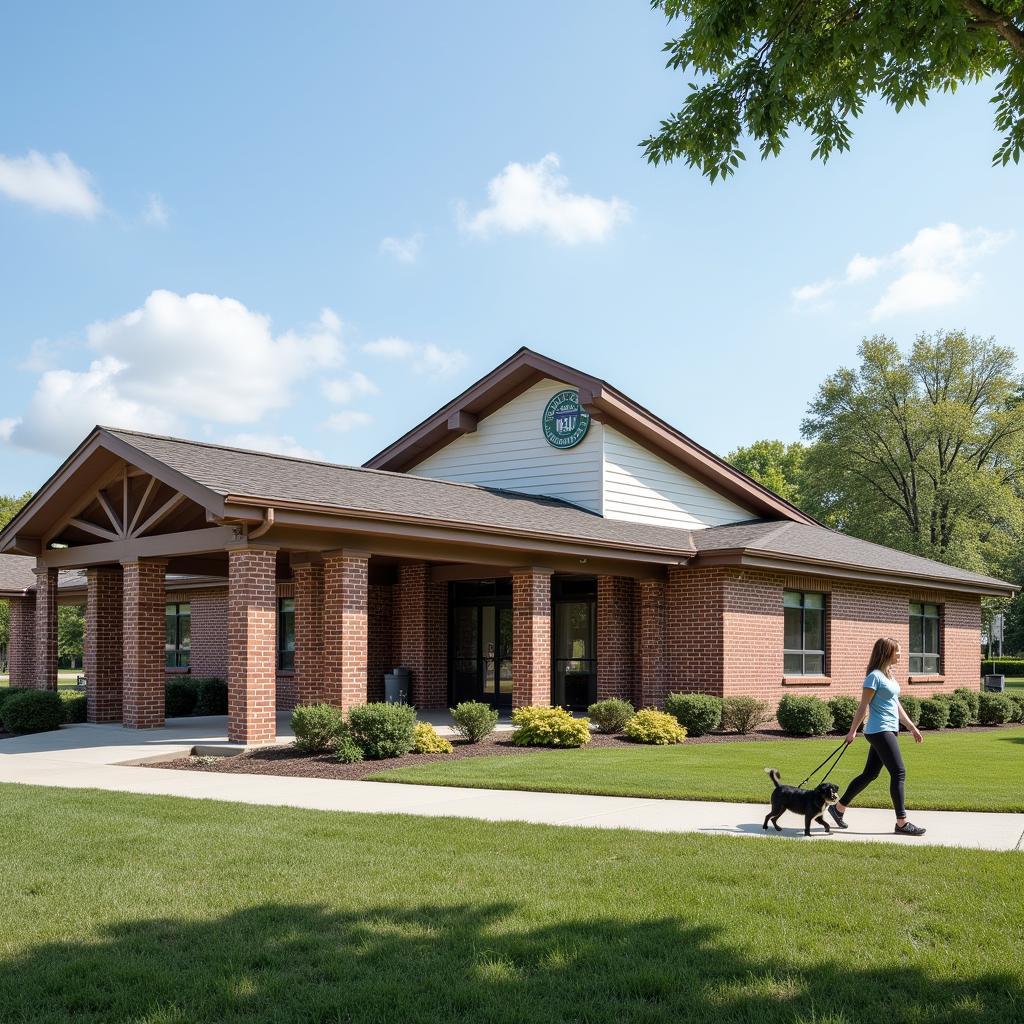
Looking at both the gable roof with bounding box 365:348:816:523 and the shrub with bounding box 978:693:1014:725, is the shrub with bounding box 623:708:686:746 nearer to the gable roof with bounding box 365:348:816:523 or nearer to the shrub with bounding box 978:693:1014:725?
the gable roof with bounding box 365:348:816:523

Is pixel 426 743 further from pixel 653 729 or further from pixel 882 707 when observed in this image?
pixel 882 707

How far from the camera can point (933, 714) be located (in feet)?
74.2

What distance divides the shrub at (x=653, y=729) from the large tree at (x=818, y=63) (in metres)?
11.1

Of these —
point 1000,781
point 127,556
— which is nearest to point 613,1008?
point 1000,781

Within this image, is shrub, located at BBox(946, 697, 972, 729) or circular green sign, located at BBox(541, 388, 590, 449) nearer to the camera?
circular green sign, located at BBox(541, 388, 590, 449)

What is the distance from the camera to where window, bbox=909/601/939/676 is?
2695 cm

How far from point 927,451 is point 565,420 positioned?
27240mm

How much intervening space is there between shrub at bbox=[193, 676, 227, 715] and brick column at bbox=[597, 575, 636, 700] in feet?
31.5

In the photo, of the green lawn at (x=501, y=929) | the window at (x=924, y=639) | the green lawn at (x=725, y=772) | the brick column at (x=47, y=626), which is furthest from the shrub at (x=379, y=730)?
the window at (x=924, y=639)

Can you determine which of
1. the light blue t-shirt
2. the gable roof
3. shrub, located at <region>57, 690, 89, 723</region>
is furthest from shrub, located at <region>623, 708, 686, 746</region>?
shrub, located at <region>57, 690, 89, 723</region>

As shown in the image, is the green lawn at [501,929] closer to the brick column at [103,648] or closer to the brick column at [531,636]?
the brick column at [531,636]

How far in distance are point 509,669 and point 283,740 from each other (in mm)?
7808

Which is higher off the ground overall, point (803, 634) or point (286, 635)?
point (803, 634)

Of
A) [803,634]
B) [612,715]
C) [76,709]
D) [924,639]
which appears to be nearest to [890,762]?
[612,715]
